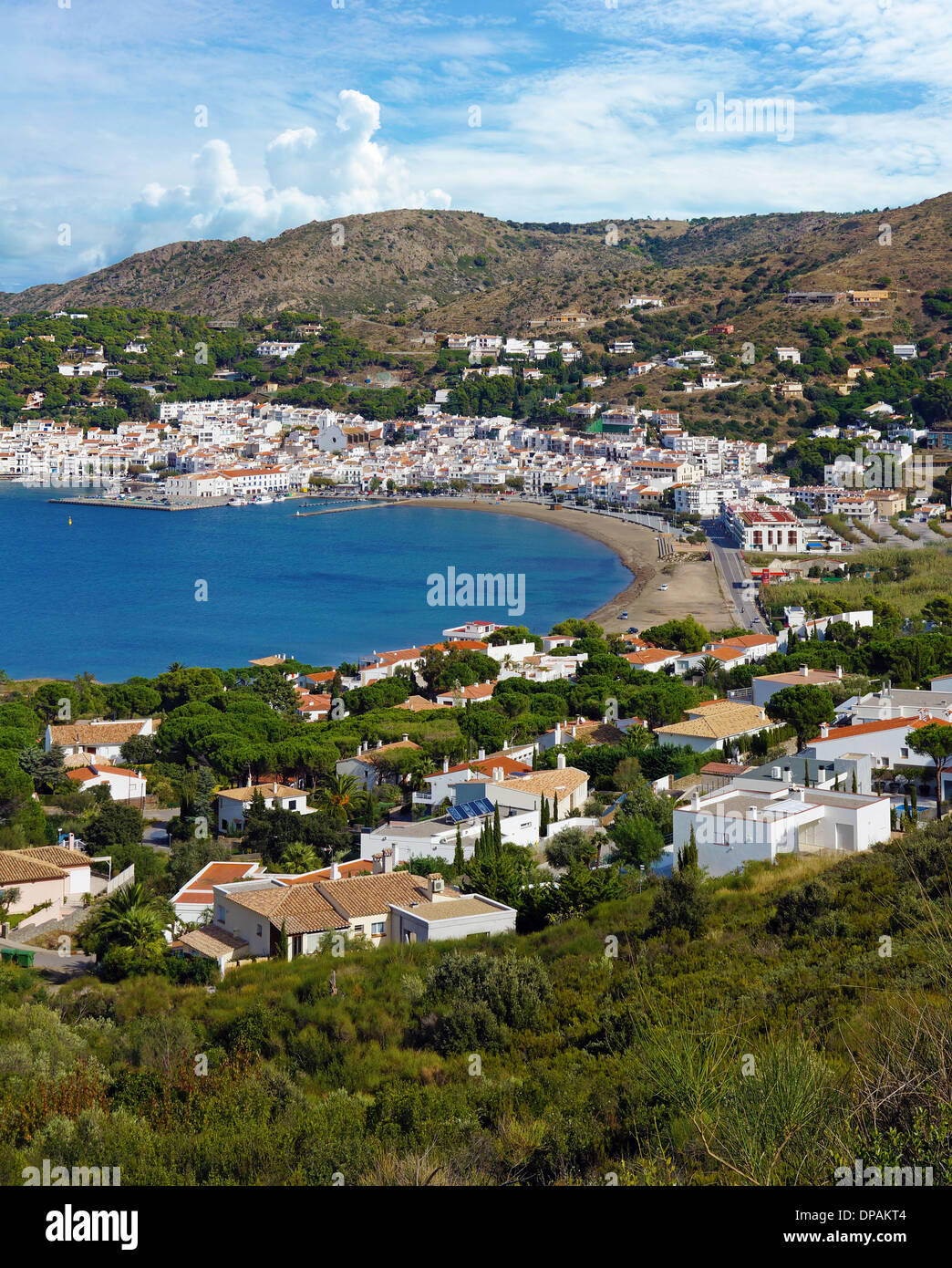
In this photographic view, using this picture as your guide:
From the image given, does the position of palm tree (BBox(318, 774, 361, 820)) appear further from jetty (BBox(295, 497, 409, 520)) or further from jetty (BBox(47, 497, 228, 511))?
jetty (BBox(47, 497, 228, 511))

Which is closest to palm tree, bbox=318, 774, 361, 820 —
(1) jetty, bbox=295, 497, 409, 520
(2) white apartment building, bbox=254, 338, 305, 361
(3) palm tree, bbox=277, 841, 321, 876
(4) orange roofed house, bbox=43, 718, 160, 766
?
A: (3) palm tree, bbox=277, 841, 321, 876

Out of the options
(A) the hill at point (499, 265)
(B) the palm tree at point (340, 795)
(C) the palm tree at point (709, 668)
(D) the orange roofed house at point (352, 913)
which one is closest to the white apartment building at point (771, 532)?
(C) the palm tree at point (709, 668)

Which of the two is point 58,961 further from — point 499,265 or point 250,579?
point 499,265

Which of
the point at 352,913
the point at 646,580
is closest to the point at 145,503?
the point at 646,580

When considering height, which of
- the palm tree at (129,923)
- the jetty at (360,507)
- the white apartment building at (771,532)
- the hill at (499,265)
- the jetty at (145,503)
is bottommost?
the palm tree at (129,923)

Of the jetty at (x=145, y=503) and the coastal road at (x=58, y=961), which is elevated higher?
the jetty at (x=145, y=503)

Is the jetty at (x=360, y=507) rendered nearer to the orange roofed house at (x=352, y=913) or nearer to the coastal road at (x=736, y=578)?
the coastal road at (x=736, y=578)
